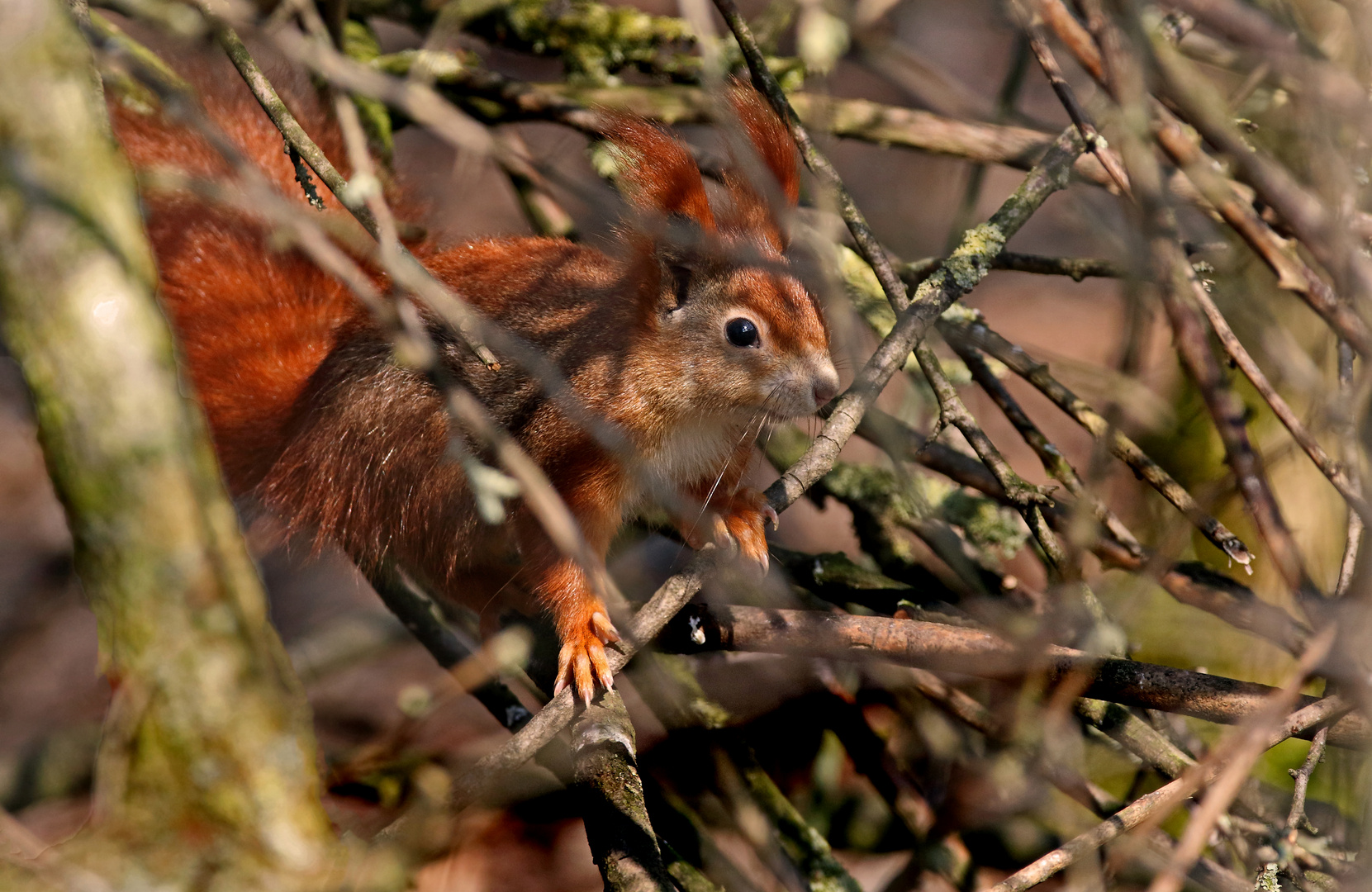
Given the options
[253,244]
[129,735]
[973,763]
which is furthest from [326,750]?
[129,735]

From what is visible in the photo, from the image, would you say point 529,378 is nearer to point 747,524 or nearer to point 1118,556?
point 747,524

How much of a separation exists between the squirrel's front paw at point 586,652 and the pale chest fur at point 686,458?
288mm

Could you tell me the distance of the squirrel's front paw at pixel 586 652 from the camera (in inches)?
67.2

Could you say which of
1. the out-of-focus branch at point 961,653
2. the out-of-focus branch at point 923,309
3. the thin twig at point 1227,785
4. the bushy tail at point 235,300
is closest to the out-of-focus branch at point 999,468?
the out-of-focus branch at point 923,309

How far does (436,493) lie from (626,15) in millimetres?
1276

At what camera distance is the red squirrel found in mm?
1970

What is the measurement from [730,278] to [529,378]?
43 cm

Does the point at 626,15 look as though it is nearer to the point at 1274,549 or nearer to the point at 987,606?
the point at 987,606

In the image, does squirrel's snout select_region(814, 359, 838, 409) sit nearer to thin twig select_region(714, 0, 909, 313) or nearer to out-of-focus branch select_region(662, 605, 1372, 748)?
thin twig select_region(714, 0, 909, 313)

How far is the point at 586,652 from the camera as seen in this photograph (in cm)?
180

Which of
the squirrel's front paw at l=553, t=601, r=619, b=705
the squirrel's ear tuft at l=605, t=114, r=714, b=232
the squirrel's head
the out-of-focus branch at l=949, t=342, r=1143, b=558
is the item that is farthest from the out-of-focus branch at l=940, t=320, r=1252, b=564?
the squirrel's front paw at l=553, t=601, r=619, b=705

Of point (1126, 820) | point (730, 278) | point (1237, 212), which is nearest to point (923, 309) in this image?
point (730, 278)

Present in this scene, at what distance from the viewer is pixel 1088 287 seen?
4.98 meters

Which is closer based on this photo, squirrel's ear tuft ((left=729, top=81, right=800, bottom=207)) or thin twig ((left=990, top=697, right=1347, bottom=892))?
thin twig ((left=990, top=697, right=1347, bottom=892))
